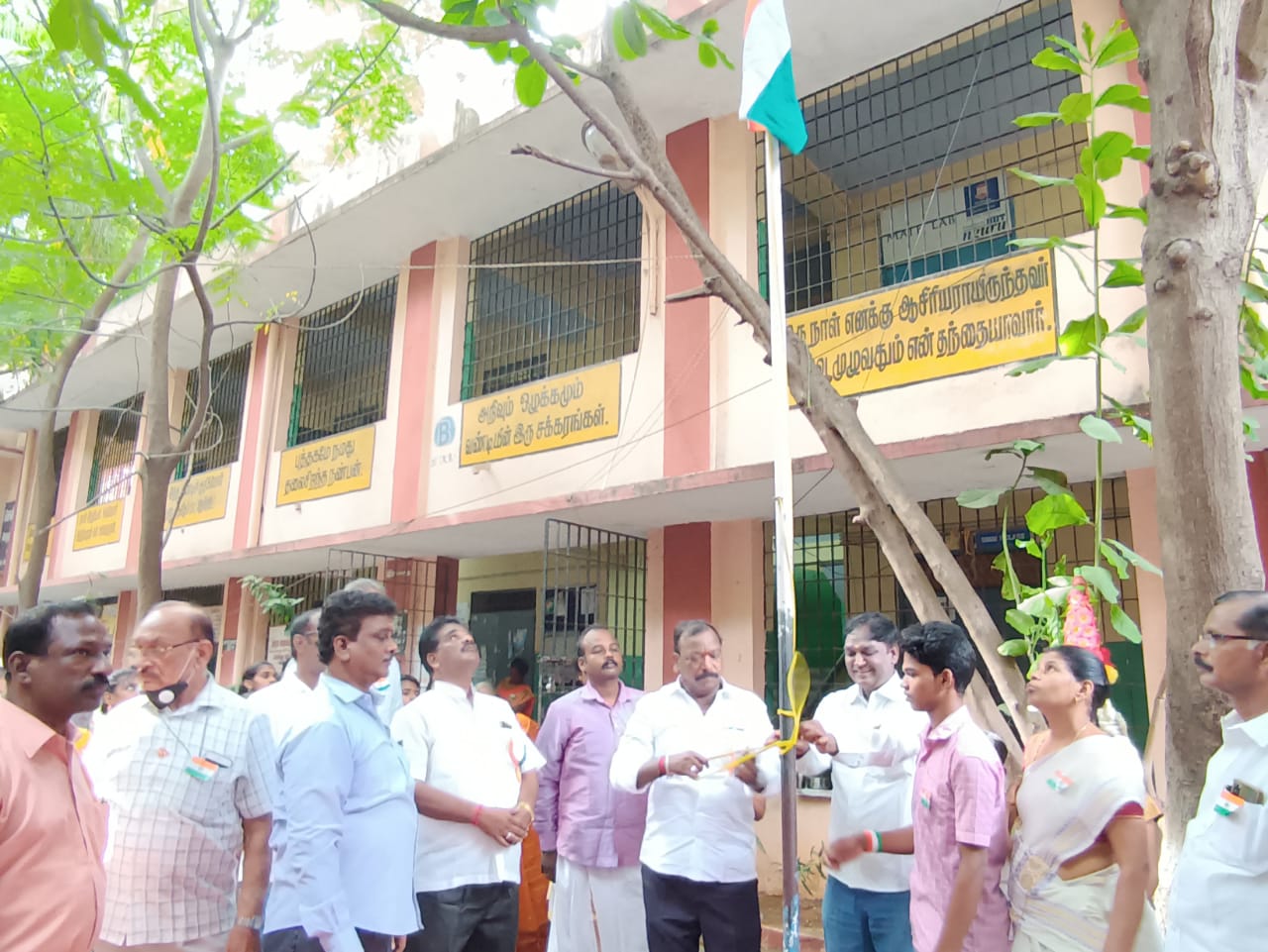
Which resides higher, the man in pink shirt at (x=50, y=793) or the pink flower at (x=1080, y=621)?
the pink flower at (x=1080, y=621)

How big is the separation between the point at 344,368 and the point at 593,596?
462cm

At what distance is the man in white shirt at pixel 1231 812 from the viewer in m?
1.85

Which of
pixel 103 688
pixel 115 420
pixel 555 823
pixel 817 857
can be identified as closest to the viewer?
pixel 103 688

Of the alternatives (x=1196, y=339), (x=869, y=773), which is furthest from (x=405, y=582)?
(x=1196, y=339)

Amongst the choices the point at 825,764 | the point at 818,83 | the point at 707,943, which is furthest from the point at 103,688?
the point at 818,83

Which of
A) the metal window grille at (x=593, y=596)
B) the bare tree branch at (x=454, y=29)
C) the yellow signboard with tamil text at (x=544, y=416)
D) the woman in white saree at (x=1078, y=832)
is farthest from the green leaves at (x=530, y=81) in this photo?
the metal window grille at (x=593, y=596)

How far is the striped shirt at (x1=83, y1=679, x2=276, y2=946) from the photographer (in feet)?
8.05

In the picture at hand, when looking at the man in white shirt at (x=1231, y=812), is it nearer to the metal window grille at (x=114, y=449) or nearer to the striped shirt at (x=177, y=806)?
the striped shirt at (x=177, y=806)

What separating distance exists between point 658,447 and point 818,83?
2.95m

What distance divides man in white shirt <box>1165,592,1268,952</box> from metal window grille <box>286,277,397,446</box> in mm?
8951

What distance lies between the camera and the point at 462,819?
3096mm

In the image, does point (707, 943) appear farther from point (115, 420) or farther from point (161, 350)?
point (115, 420)

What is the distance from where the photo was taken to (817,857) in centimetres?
644

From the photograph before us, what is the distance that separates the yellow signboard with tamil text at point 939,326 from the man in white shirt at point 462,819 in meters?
2.94
